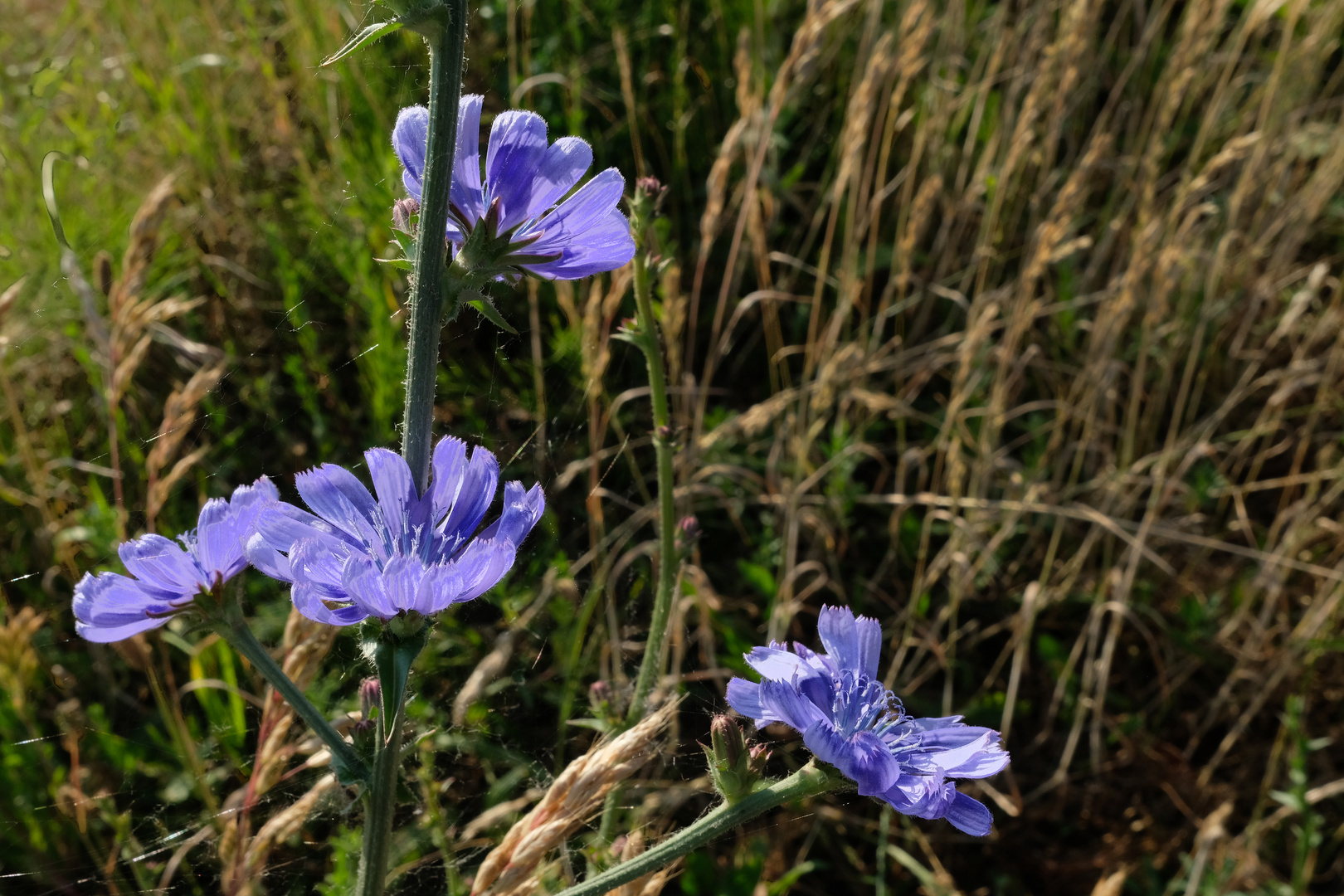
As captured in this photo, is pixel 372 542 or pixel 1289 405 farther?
pixel 1289 405

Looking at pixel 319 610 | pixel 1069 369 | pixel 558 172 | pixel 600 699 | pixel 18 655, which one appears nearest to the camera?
pixel 319 610

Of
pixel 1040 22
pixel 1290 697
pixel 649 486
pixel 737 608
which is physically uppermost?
pixel 1040 22

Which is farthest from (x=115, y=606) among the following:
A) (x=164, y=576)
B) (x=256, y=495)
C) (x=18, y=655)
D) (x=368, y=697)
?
(x=18, y=655)

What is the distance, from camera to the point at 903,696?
9.00 ft

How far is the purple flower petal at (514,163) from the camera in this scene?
1.04 m

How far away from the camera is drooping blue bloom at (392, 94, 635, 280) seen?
103 centimetres

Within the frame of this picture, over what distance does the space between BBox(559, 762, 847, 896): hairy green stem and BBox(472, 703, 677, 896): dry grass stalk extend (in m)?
0.18

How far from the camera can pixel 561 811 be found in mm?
1130

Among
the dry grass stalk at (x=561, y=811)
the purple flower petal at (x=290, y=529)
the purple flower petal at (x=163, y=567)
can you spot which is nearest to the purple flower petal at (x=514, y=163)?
the purple flower petal at (x=290, y=529)

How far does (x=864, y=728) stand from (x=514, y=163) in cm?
70

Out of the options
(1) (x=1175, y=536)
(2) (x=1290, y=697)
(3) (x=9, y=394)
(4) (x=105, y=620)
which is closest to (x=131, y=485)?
(3) (x=9, y=394)

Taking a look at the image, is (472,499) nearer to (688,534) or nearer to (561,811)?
(561,811)

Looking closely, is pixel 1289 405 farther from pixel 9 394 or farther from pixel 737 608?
pixel 9 394

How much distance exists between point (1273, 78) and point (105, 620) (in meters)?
3.39
